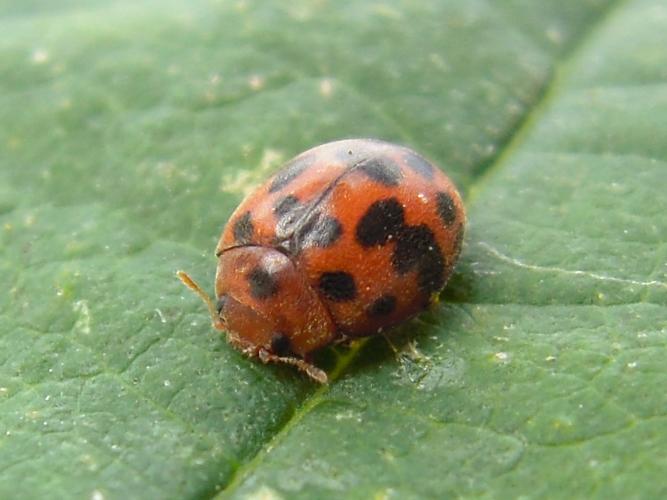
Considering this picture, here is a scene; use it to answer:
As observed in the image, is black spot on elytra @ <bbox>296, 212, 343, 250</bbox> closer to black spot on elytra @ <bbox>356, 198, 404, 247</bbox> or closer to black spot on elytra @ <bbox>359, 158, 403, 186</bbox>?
black spot on elytra @ <bbox>356, 198, 404, 247</bbox>

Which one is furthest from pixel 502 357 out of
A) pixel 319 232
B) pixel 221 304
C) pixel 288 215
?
pixel 221 304

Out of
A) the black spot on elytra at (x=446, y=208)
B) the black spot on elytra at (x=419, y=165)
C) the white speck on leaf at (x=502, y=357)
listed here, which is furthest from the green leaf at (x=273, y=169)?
the black spot on elytra at (x=419, y=165)

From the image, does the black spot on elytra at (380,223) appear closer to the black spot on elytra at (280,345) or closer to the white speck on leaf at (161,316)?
the black spot on elytra at (280,345)

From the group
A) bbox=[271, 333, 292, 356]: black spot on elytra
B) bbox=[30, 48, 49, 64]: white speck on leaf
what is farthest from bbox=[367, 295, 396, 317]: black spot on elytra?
bbox=[30, 48, 49, 64]: white speck on leaf

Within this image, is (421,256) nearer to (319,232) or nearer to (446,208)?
(446,208)

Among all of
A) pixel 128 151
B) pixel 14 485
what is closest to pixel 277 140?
pixel 128 151
